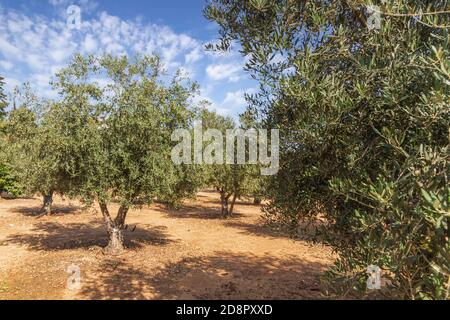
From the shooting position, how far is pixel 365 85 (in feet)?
16.9

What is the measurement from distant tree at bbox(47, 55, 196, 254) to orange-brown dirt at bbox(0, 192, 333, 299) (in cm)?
380

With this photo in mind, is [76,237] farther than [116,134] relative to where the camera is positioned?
Yes

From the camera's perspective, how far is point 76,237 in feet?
78.3

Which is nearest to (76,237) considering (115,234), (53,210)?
(115,234)

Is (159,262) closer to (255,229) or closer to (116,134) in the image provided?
(116,134)

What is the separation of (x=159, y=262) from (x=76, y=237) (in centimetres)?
972

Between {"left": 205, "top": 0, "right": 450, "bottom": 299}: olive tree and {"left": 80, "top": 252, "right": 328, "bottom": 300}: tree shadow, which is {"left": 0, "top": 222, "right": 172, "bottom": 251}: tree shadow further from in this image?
{"left": 205, "top": 0, "right": 450, "bottom": 299}: olive tree

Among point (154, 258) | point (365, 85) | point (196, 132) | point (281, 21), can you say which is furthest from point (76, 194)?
point (365, 85)

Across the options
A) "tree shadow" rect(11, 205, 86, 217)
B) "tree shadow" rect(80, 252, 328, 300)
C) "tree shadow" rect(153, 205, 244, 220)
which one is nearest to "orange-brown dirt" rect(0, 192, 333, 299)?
"tree shadow" rect(80, 252, 328, 300)

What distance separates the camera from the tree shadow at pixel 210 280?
12875 mm

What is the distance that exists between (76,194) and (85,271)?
154 inches

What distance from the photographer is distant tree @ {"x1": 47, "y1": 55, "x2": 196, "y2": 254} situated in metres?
15.5
